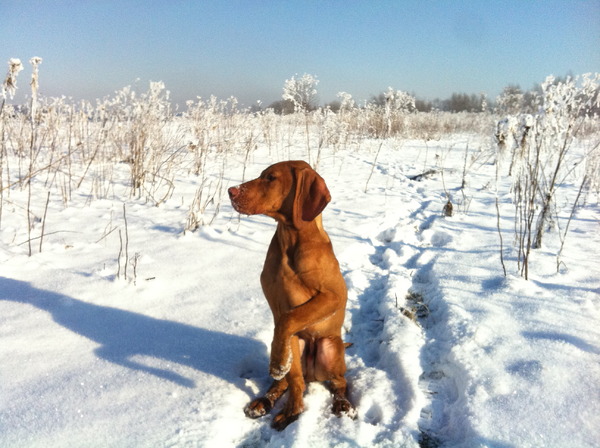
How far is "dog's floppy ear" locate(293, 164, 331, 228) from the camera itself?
1.67 m

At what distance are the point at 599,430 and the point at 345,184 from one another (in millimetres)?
5472

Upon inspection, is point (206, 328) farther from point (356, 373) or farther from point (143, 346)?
point (356, 373)

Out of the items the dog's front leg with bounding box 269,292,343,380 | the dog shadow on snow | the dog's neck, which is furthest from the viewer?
the dog shadow on snow

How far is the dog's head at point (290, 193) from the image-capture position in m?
1.66

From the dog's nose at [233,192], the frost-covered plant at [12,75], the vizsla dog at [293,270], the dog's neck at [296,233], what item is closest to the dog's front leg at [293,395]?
the vizsla dog at [293,270]

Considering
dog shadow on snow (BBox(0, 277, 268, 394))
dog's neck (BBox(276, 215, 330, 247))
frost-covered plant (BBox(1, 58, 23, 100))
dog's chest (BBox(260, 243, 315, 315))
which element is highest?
frost-covered plant (BBox(1, 58, 23, 100))

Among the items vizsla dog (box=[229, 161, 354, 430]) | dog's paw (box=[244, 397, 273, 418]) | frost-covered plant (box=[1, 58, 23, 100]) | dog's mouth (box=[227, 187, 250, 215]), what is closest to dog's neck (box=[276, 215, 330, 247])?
vizsla dog (box=[229, 161, 354, 430])

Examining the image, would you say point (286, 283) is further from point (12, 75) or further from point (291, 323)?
point (12, 75)

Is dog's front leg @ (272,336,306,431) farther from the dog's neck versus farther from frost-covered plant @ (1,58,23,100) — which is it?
frost-covered plant @ (1,58,23,100)

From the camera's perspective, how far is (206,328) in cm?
245

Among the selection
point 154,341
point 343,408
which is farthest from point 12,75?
point 343,408

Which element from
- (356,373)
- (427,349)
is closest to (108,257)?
(356,373)

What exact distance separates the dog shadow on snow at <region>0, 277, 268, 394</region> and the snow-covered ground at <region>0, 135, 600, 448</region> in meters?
0.01

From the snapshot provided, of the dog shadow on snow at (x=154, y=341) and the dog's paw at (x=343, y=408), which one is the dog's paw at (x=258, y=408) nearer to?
the dog shadow on snow at (x=154, y=341)
